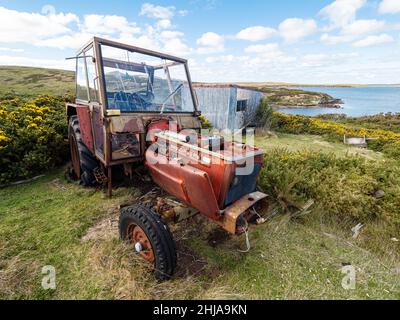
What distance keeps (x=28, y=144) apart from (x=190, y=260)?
4.52 meters

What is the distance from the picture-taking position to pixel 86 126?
3.89m

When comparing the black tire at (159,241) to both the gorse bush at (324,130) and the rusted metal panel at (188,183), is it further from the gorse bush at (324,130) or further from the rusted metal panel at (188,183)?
the gorse bush at (324,130)

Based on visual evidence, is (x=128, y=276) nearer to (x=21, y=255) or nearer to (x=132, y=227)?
(x=132, y=227)

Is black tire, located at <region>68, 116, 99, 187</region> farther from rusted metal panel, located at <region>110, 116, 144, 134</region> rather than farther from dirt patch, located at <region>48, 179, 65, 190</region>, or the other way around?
→ rusted metal panel, located at <region>110, 116, 144, 134</region>

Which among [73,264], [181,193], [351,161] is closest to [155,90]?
[181,193]

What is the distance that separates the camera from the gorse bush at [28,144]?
15.4 ft

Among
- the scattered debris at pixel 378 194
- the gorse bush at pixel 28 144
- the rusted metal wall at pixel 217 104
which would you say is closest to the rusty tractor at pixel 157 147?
the gorse bush at pixel 28 144

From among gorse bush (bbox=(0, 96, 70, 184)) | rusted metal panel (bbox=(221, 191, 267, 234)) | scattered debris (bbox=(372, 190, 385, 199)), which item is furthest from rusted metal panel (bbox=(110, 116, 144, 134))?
scattered debris (bbox=(372, 190, 385, 199))

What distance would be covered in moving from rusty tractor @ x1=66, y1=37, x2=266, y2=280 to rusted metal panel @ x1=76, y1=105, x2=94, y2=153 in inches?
0.7

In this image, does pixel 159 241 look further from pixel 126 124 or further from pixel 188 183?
pixel 126 124

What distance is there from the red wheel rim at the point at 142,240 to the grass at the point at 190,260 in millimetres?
97

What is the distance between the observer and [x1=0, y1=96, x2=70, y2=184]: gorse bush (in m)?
4.70
